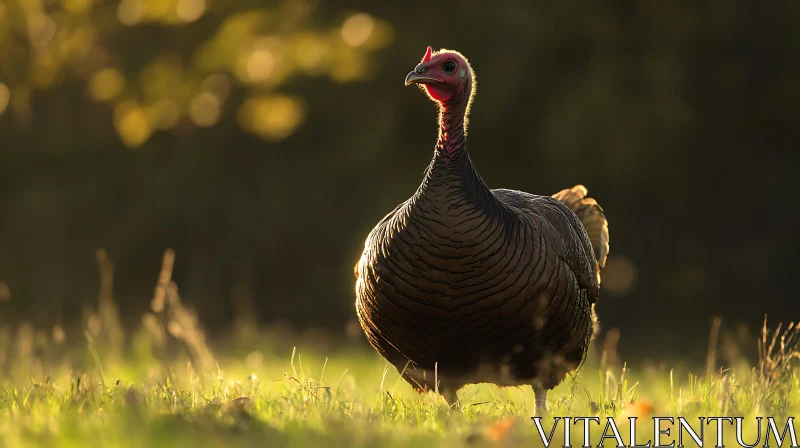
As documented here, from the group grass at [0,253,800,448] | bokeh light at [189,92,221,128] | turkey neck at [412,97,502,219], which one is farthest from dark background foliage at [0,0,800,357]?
grass at [0,253,800,448]

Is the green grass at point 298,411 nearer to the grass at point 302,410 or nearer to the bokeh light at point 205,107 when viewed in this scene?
the grass at point 302,410

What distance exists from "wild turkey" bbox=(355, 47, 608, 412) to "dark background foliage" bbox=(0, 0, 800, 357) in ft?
13.5

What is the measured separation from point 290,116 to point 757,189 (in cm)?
581

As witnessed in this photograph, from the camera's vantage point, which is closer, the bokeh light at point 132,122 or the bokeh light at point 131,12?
the bokeh light at point 132,122

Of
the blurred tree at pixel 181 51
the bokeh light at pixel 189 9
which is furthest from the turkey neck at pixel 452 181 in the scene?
the bokeh light at pixel 189 9

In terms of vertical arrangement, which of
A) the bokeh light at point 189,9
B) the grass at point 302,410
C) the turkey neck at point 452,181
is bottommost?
the grass at point 302,410

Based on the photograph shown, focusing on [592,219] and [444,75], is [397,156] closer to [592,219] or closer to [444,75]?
[592,219]

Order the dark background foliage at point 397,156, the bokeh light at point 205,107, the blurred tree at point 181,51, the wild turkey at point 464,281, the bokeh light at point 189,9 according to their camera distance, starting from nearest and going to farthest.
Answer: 1. the wild turkey at point 464,281
2. the bokeh light at point 189,9
3. the blurred tree at point 181,51
4. the bokeh light at point 205,107
5. the dark background foliage at point 397,156

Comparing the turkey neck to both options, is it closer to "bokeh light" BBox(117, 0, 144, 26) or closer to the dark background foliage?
the dark background foliage

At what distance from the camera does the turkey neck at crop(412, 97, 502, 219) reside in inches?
175

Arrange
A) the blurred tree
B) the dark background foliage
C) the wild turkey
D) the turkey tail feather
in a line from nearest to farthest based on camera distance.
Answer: the wild turkey, the turkey tail feather, the blurred tree, the dark background foliage

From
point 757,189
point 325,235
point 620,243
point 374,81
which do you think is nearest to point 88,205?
→ point 325,235

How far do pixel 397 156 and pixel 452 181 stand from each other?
691 centimetres

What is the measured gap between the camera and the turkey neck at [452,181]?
445 centimetres
